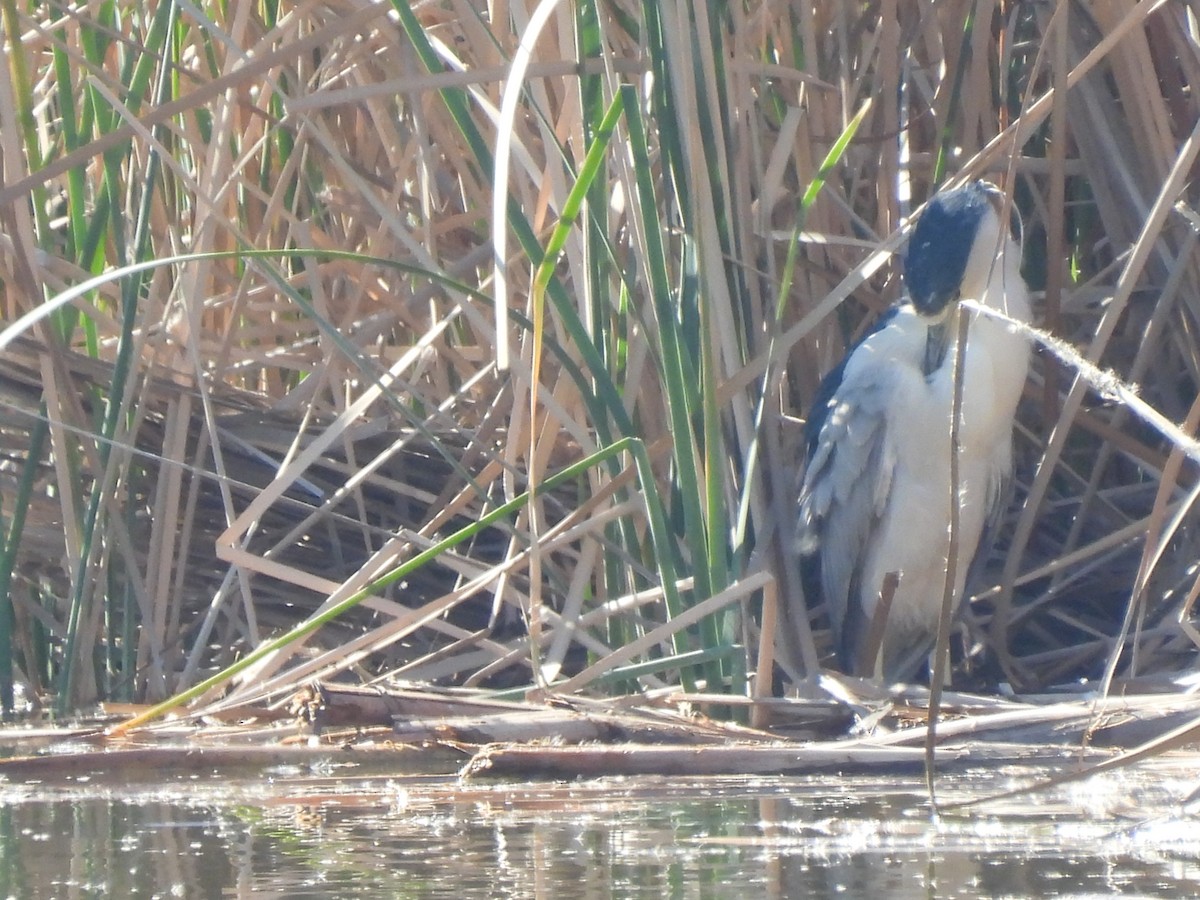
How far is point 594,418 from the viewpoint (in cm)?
312

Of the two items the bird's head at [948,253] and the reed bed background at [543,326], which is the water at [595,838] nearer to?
the reed bed background at [543,326]

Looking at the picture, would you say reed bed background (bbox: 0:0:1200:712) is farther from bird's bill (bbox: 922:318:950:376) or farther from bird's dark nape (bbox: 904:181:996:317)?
bird's bill (bbox: 922:318:950:376)

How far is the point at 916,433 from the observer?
13.1ft

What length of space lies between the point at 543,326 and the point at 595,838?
1254mm

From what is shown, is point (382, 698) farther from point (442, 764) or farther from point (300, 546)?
point (300, 546)

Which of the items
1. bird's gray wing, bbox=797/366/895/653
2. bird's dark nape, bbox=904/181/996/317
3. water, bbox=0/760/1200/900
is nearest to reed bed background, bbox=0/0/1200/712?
bird's dark nape, bbox=904/181/996/317

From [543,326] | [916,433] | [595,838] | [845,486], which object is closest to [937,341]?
[916,433]

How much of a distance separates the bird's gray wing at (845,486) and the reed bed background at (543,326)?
8.8 inches

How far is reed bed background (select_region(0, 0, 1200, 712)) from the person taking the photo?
3.09m

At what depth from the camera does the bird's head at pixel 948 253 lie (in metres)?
3.70

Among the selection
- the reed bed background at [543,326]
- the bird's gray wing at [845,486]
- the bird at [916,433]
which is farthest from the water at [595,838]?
the bird's gray wing at [845,486]

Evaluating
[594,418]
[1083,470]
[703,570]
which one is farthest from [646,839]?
[1083,470]

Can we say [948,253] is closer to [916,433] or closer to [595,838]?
[916,433]

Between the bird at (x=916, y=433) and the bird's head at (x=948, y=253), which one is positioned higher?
the bird's head at (x=948, y=253)
